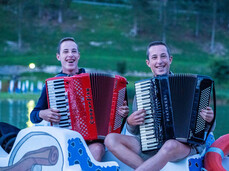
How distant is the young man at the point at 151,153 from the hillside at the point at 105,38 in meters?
35.6

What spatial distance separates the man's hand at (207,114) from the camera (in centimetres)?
359

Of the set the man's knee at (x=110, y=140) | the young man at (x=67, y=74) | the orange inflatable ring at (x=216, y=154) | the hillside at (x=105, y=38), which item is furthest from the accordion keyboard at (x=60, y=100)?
the hillside at (x=105, y=38)

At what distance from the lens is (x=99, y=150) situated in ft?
12.6

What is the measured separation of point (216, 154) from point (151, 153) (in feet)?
2.05

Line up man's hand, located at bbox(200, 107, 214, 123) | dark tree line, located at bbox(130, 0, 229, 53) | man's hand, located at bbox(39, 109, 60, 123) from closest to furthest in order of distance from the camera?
man's hand, located at bbox(200, 107, 214, 123)
man's hand, located at bbox(39, 109, 60, 123)
dark tree line, located at bbox(130, 0, 229, 53)

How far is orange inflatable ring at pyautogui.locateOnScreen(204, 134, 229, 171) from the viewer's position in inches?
150

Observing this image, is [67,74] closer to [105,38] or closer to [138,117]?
[138,117]

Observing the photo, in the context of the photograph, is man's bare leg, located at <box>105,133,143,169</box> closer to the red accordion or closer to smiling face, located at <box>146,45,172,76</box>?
A: the red accordion

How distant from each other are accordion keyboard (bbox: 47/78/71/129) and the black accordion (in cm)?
72

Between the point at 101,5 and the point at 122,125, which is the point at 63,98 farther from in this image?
the point at 101,5

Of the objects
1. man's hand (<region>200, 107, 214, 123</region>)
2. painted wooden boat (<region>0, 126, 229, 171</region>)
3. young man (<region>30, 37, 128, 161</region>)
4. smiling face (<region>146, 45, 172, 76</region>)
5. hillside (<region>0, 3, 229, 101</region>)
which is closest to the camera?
painted wooden boat (<region>0, 126, 229, 171</region>)

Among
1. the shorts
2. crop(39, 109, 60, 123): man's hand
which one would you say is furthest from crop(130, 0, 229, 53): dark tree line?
crop(39, 109, 60, 123): man's hand

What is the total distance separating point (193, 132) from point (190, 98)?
0.96 ft

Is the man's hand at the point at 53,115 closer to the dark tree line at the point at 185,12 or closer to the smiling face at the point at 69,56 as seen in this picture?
the smiling face at the point at 69,56
